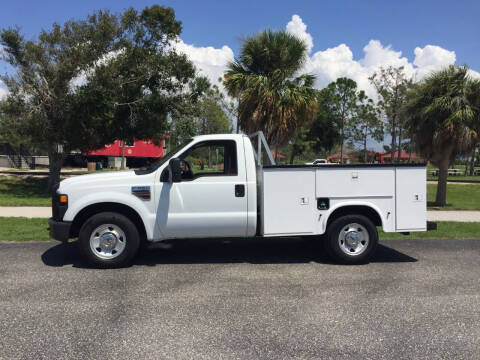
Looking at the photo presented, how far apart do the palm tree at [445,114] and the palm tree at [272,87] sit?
153 inches

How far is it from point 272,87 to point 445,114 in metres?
6.20

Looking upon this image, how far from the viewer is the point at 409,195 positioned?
651 cm

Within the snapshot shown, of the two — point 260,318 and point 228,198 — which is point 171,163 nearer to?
point 228,198

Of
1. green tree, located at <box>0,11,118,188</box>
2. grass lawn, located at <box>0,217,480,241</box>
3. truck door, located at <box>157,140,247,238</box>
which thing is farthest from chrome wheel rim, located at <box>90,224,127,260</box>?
green tree, located at <box>0,11,118,188</box>

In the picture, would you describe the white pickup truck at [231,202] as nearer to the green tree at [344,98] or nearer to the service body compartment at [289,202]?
the service body compartment at [289,202]

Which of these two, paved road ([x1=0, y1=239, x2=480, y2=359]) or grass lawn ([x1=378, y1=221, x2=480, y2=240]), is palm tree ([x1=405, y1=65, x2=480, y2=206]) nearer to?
grass lawn ([x1=378, y1=221, x2=480, y2=240])

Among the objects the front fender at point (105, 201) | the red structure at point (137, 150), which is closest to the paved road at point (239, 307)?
the front fender at point (105, 201)

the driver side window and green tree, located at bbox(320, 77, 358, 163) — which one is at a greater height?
green tree, located at bbox(320, 77, 358, 163)

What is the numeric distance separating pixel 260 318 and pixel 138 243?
2.60m

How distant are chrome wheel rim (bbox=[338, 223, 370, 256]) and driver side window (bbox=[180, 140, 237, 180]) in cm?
203

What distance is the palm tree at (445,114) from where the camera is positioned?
13672 mm

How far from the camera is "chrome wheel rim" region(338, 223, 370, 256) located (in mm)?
6477

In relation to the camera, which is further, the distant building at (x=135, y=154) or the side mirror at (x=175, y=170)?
the distant building at (x=135, y=154)

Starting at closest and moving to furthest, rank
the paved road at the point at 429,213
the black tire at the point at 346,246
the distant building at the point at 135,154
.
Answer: the black tire at the point at 346,246
the paved road at the point at 429,213
the distant building at the point at 135,154
